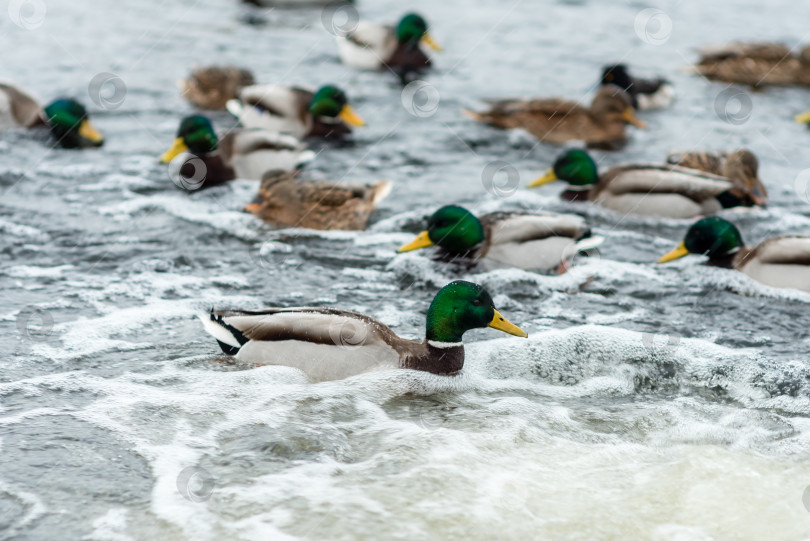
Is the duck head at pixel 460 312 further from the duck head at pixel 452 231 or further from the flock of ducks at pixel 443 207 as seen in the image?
the duck head at pixel 452 231

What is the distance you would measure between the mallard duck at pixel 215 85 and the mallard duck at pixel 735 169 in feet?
16.0

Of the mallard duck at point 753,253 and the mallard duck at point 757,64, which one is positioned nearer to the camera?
the mallard duck at point 753,253

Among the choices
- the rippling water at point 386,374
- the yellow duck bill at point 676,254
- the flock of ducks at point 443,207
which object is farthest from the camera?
the yellow duck bill at point 676,254

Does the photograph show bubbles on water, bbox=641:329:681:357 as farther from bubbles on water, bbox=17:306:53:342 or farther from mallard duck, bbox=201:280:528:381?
bubbles on water, bbox=17:306:53:342

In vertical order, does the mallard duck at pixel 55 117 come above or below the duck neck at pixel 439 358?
above

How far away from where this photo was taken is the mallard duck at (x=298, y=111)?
34.5ft

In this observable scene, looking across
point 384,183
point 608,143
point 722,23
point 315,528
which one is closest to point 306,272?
point 384,183

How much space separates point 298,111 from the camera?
10.6 m

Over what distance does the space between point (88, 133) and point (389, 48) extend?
14.9ft

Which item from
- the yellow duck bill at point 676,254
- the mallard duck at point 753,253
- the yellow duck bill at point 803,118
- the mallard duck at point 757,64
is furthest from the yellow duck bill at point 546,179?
the mallard duck at point 757,64

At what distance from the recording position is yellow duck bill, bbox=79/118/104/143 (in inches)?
394

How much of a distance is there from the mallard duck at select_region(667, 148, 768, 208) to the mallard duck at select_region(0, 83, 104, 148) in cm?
579

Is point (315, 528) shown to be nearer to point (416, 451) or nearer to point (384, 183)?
point (416, 451)

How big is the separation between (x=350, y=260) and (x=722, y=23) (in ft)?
32.3
